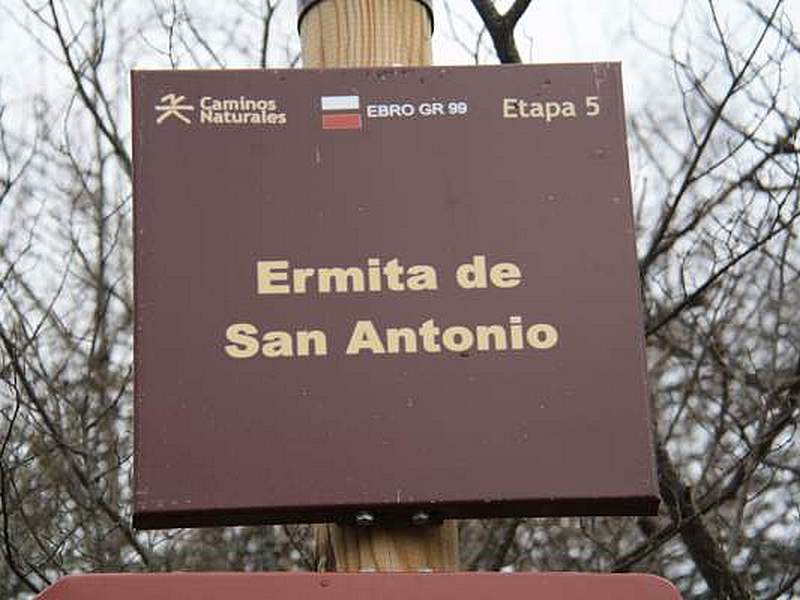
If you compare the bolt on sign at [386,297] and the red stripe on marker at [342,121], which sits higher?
the red stripe on marker at [342,121]

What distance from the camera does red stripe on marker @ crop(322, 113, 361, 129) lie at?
3.26 m

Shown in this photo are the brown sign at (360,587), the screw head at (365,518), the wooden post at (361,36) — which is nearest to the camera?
the brown sign at (360,587)

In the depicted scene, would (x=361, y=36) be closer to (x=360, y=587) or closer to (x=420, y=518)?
(x=420, y=518)

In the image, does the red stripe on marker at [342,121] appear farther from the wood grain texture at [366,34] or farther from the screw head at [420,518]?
the screw head at [420,518]

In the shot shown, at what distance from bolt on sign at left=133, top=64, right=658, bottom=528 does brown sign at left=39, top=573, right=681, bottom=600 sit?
343 millimetres

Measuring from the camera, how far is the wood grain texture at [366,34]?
11.6 feet

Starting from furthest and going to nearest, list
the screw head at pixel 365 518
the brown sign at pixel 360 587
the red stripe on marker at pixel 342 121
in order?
1. the red stripe on marker at pixel 342 121
2. the screw head at pixel 365 518
3. the brown sign at pixel 360 587

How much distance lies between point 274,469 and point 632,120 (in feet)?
20.8

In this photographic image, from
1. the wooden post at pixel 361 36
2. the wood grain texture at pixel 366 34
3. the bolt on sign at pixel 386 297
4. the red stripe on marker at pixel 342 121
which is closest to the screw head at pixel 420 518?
the bolt on sign at pixel 386 297

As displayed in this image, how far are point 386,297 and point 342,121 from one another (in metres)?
0.39

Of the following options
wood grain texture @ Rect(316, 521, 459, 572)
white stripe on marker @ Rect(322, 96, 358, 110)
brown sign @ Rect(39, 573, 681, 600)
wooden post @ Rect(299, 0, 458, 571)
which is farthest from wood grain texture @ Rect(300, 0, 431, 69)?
brown sign @ Rect(39, 573, 681, 600)

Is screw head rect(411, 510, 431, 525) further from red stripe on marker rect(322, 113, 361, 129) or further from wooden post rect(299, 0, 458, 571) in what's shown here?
red stripe on marker rect(322, 113, 361, 129)

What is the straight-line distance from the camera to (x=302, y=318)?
3047 millimetres

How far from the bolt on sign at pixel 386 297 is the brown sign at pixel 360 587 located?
1.13 feet
